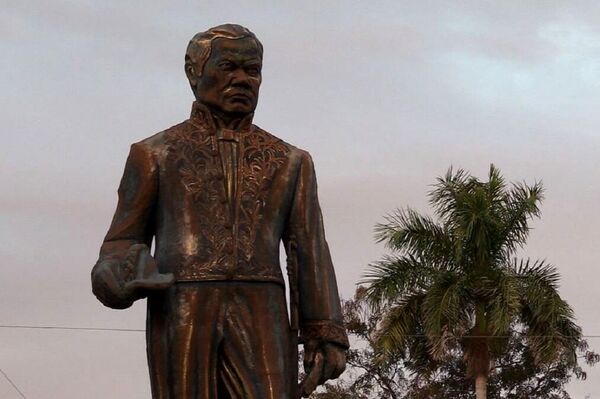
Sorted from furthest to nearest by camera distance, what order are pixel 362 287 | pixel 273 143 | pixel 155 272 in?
pixel 362 287
pixel 273 143
pixel 155 272

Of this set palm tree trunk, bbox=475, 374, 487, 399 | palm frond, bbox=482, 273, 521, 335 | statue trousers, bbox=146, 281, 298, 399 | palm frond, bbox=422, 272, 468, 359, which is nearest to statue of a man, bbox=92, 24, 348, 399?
statue trousers, bbox=146, 281, 298, 399

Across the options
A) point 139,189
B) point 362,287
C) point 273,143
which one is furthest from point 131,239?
point 362,287

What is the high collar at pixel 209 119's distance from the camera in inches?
474

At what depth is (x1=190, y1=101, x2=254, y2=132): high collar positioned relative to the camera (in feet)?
39.5

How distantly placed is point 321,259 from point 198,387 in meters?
1.05

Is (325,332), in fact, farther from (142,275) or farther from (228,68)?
(228,68)

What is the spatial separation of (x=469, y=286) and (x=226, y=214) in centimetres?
2723

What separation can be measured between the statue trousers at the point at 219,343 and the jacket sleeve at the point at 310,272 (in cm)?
18

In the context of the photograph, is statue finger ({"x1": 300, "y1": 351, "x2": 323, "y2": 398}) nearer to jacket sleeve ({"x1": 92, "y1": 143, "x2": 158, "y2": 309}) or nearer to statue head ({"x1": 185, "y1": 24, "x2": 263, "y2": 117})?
jacket sleeve ({"x1": 92, "y1": 143, "x2": 158, "y2": 309})

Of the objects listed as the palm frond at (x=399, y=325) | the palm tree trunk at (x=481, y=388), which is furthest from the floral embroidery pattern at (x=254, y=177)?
the palm frond at (x=399, y=325)

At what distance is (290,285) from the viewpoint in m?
11.9

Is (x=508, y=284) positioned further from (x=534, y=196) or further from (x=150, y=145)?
(x=150, y=145)

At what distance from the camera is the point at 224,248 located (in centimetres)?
1166

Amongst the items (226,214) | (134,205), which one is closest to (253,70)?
(226,214)
